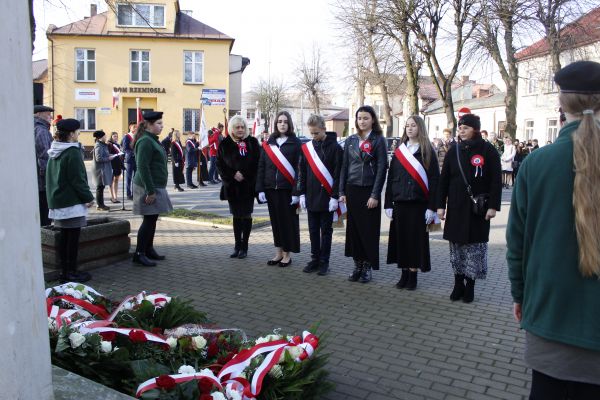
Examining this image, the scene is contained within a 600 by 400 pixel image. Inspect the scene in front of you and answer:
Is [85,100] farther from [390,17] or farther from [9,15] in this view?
[9,15]

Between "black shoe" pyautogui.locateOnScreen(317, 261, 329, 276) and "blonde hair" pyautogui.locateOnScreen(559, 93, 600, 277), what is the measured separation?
528cm

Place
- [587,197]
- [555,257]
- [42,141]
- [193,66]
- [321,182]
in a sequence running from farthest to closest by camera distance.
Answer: [193,66] → [42,141] → [321,182] → [555,257] → [587,197]

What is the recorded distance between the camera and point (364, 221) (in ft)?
22.6

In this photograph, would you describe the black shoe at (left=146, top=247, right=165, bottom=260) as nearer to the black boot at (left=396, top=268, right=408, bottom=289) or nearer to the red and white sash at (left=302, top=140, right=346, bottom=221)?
the red and white sash at (left=302, top=140, right=346, bottom=221)

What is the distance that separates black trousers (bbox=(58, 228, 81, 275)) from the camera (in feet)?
22.0

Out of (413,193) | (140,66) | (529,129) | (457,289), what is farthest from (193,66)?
(457,289)

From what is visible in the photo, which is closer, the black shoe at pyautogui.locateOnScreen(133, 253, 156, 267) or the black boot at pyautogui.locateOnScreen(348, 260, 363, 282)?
the black boot at pyautogui.locateOnScreen(348, 260, 363, 282)

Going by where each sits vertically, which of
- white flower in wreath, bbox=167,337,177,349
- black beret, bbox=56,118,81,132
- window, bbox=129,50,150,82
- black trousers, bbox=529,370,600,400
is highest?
window, bbox=129,50,150,82

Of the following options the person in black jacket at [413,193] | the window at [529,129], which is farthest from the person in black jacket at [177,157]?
the window at [529,129]

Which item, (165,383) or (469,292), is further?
(469,292)

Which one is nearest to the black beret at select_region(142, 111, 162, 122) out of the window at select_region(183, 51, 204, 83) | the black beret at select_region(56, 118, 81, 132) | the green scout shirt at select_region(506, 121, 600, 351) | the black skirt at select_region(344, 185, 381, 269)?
the black beret at select_region(56, 118, 81, 132)

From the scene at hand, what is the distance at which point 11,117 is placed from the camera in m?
2.07

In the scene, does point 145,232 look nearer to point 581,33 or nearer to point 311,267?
point 311,267

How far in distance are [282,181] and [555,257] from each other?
17.9ft
